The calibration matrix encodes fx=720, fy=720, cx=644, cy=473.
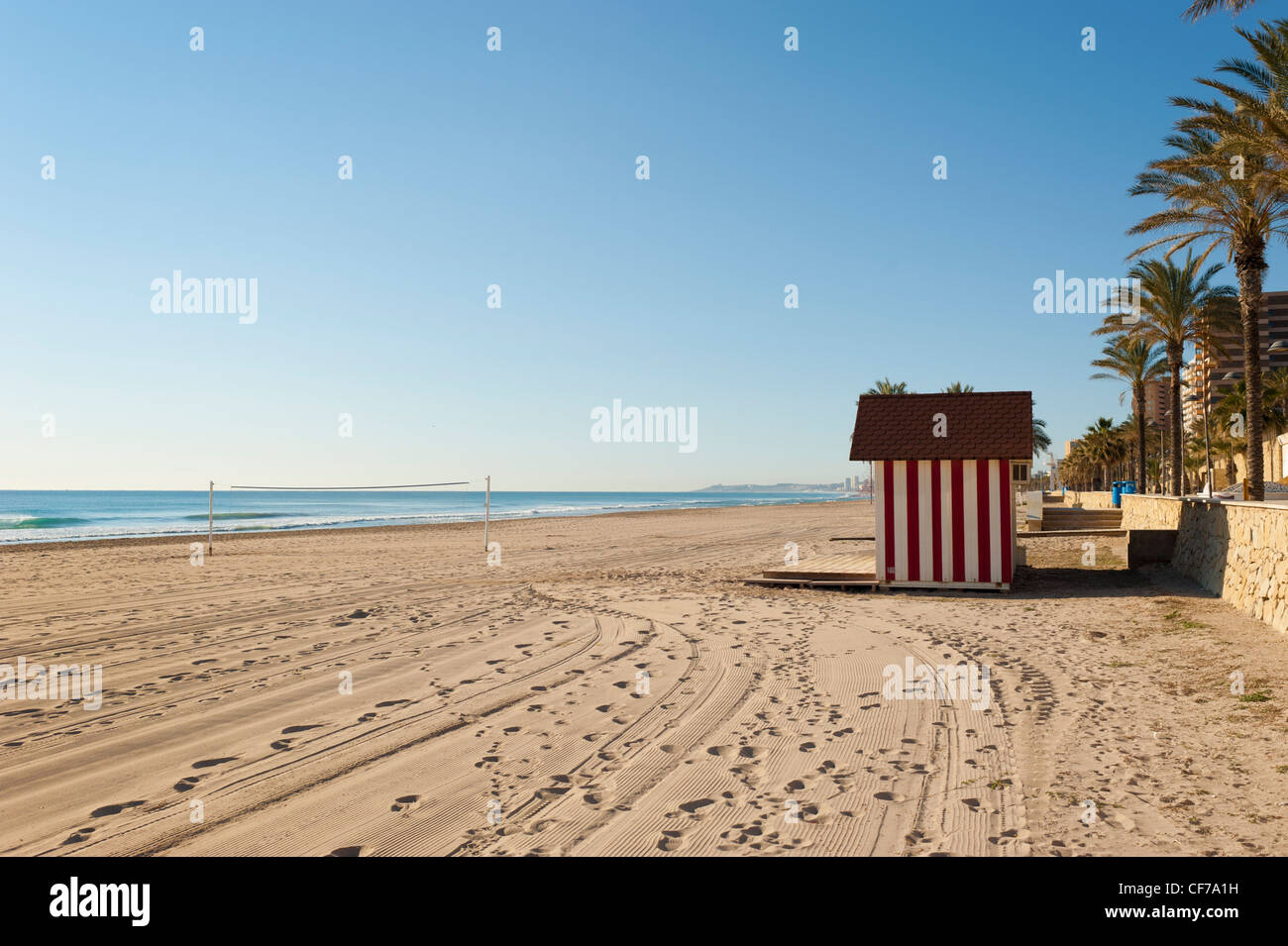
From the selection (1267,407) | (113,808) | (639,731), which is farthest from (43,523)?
(1267,407)

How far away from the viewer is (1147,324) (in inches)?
1089

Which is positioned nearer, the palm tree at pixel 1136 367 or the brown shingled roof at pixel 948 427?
the brown shingled roof at pixel 948 427

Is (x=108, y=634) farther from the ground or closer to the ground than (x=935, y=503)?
closer to the ground

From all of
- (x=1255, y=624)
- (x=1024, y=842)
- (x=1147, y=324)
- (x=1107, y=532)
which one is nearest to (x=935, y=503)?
(x=1255, y=624)

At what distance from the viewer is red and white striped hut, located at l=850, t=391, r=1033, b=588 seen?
12336 millimetres

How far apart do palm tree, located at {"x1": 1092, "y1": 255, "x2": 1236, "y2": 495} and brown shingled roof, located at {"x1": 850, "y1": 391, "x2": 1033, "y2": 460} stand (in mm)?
17883

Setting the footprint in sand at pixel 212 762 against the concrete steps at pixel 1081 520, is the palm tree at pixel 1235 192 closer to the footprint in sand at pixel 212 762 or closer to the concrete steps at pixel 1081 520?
the concrete steps at pixel 1081 520

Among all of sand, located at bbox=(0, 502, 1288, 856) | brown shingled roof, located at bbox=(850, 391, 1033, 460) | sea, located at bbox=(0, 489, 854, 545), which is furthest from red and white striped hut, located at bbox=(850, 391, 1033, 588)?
sea, located at bbox=(0, 489, 854, 545)

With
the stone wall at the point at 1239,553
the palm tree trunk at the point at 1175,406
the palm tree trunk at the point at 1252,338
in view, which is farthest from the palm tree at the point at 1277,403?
the stone wall at the point at 1239,553

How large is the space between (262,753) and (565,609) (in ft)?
20.3

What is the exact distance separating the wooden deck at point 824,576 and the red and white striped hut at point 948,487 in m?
0.39

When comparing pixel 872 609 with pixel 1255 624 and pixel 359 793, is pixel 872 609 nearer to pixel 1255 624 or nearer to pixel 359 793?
pixel 1255 624

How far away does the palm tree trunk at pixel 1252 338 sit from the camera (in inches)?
659

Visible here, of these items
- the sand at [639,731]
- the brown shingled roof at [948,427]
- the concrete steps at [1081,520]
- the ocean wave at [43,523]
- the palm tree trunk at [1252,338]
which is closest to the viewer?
the sand at [639,731]
